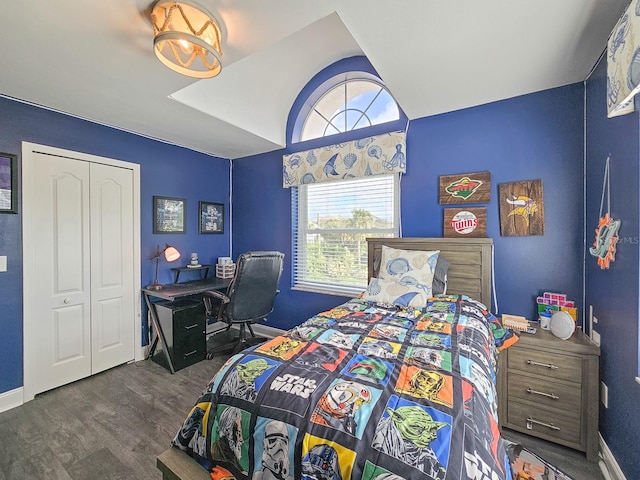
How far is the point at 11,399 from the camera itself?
2.15 m

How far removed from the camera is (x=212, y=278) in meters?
3.65

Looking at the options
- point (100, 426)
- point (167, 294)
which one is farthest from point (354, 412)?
point (167, 294)

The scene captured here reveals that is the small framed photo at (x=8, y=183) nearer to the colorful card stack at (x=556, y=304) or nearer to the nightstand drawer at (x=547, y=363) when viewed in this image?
the nightstand drawer at (x=547, y=363)

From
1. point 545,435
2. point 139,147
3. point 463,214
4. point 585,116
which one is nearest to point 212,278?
point 139,147

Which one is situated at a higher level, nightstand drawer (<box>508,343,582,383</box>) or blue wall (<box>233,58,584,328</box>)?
blue wall (<box>233,58,584,328</box>)

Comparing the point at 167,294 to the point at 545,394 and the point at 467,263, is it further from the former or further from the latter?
the point at 545,394

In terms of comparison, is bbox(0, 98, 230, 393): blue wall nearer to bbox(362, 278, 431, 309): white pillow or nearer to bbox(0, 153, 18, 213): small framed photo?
bbox(0, 153, 18, 213): small framed photo

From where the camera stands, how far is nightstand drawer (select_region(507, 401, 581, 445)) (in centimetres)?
169

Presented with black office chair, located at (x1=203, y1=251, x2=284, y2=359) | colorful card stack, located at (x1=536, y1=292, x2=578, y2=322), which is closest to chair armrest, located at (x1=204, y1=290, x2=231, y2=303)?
black office chair, located at (x1=203, y1=251, x2=284, y2=359)

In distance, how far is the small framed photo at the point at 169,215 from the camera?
3145 mm

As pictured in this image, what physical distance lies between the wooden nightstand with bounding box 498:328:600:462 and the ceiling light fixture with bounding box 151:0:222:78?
2.71 m

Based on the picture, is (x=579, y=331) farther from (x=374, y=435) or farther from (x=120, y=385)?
(x=120, y=385)

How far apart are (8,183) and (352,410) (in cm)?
309

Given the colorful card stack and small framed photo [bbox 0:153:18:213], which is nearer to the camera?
the colorful card stack
